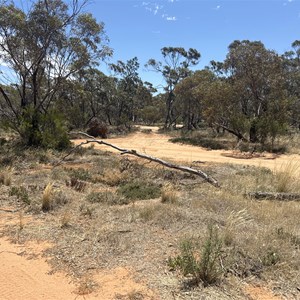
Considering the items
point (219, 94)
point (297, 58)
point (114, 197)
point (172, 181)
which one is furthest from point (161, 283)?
point (297, 58)

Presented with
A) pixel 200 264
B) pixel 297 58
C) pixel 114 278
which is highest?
pixel 297 58

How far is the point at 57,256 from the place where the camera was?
4570 mm

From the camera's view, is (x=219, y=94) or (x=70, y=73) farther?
(x=219, y=94)

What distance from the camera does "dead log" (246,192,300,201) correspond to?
24.9ft

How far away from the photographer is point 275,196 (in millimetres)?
7594

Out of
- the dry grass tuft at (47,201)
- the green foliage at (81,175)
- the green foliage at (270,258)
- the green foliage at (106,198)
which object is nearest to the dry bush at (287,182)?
the green foliage at (106,198)

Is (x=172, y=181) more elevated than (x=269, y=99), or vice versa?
(x=269, y=99)

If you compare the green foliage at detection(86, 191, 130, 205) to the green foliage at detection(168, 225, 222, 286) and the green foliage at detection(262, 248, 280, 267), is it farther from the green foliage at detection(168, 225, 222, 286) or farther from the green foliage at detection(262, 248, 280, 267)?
the green foliage at detection(262, 248, 280, 267)

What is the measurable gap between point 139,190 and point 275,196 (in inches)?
124

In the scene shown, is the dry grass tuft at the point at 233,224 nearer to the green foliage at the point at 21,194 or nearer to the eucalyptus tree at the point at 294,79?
the green foliage at the point at 21,194

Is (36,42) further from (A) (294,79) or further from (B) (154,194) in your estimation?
(A) (294,79)

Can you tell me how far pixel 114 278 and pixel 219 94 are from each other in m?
19.0

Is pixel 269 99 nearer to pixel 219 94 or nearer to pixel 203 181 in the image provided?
pixel 219 94

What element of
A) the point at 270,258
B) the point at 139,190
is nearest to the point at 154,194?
the point at 139,190
